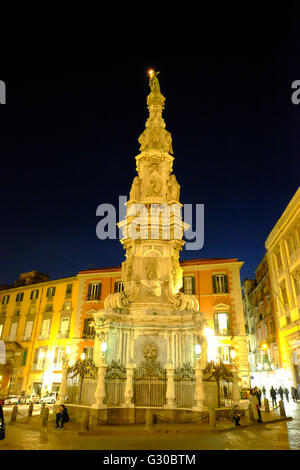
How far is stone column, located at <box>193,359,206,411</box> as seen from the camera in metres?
11.4

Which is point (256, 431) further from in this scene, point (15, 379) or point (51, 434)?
point (15, 379)

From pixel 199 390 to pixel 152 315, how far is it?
3.37 m

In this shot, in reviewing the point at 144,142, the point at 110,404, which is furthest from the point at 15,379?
the point at 144,142

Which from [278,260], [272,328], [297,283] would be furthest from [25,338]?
[297,283]

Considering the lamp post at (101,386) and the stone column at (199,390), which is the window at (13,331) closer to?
the lamp post at (101,386)

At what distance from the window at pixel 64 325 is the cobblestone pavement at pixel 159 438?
933 inches

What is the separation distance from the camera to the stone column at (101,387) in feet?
37.3

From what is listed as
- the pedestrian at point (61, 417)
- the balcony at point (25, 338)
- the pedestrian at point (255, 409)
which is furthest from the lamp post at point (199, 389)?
the balcony at point (25, 338)

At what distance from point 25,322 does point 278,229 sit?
29.9 m

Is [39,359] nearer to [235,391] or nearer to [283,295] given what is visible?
[283,295]

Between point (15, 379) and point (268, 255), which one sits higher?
point (268, 255)

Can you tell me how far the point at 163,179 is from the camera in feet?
57.0

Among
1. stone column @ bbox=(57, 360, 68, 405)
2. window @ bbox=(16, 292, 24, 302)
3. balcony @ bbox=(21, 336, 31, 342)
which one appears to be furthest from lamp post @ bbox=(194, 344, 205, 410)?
window @ bbox=(16, 292, 24, 302)

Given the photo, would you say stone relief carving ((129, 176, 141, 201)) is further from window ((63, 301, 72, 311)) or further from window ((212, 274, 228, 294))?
window ((63, 301, 72, 311))
